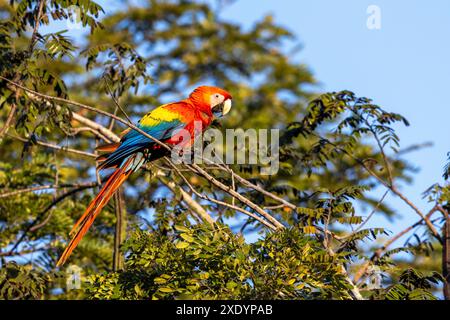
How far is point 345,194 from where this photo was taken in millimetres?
4270

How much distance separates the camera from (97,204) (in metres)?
4.13

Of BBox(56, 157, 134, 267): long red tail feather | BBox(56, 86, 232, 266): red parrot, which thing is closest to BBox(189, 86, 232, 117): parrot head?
BBox(56, 86, 232, 266): red parrot

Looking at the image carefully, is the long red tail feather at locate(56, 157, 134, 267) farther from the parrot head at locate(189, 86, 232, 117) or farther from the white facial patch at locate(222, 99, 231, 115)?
the white facial patch at locate(222, 99, 231, 115)

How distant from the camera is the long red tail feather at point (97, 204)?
3.85 metres

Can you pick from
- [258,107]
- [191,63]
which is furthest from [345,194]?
[191,63]

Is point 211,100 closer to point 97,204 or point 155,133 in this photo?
point 155,133

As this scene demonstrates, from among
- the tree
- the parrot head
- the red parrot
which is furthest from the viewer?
the parrot head

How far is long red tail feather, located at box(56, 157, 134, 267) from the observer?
3854 millimetres

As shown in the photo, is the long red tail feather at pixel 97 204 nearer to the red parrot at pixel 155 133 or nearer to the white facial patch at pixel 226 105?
the red parrot at pixel 155 133

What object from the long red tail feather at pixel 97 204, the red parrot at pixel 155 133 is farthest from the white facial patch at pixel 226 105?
the long red tail feather at pixel 97 204

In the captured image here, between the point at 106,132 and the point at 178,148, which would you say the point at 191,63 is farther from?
the point at 178,148

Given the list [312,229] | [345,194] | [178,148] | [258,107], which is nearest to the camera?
[312,229]
